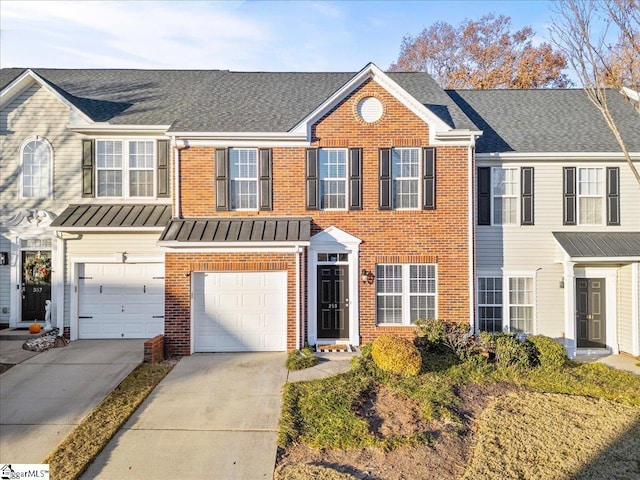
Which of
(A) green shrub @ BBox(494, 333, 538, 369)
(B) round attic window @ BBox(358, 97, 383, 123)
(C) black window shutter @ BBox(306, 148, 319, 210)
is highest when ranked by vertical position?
(B) round attic window @ BBox(358, 97, 383, 123)

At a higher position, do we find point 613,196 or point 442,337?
point 613,196

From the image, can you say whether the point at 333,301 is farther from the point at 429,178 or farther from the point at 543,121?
the point at 543,121

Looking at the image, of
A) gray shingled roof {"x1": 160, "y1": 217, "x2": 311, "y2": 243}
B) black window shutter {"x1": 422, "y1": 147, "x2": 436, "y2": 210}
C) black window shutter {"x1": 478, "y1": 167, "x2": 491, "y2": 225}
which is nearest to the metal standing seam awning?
black window shutter {"x1": 478, "y1": 167, "x2": 491, "y2": 225}

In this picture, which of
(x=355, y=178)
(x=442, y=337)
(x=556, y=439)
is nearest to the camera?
(x=556, y=439)

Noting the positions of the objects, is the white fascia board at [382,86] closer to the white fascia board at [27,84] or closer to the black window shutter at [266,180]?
the black window shutter at [266,180]

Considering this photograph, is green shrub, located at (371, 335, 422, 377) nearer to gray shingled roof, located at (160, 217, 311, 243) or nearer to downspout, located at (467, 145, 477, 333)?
downspout, located at (467, 145, 477, 333)

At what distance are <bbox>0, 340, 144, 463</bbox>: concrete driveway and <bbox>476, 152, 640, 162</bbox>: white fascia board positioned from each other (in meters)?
11.0

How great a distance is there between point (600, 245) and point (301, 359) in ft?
29.7

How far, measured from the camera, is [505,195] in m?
11.9

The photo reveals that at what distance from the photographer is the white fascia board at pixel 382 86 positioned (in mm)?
10742

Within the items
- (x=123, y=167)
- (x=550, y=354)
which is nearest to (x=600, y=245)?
(x=550, y=354)

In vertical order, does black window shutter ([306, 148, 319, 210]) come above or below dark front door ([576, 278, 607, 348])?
above

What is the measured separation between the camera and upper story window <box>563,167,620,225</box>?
11.8 metres

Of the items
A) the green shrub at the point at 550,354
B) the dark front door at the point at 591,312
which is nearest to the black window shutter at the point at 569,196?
the dark front door at the point at 591,312
